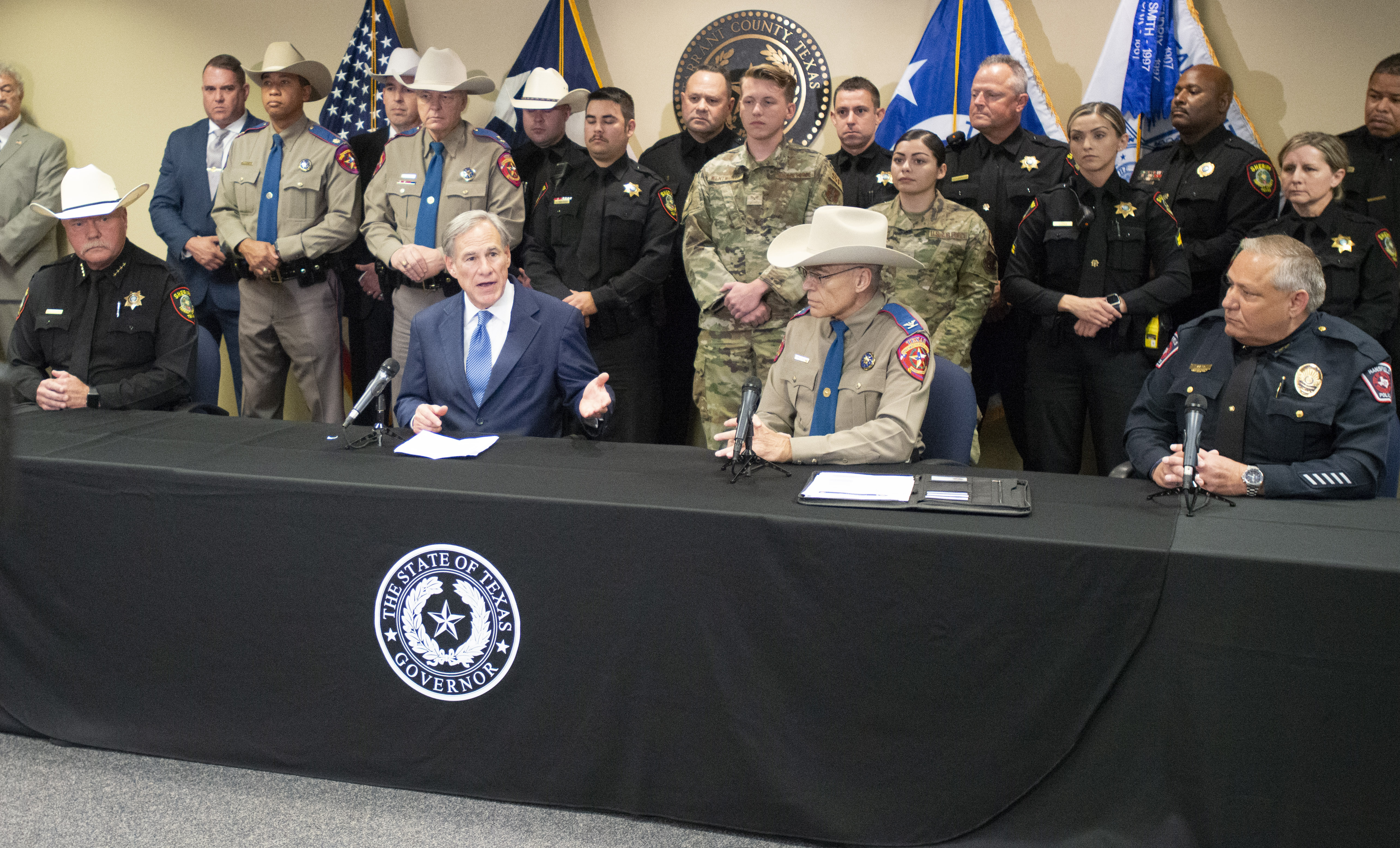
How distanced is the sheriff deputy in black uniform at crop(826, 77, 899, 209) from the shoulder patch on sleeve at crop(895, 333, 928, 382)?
67.2 inches

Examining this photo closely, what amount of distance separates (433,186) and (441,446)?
2.04 m

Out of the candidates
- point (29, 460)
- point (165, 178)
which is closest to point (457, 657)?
point (29, 460)

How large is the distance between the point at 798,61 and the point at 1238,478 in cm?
365

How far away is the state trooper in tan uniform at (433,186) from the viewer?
443 centimetres

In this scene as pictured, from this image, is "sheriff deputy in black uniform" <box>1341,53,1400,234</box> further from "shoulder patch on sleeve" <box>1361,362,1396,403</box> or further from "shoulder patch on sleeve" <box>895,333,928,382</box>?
"shoulder patch on sleeve" <box>895,333,928,382</box>

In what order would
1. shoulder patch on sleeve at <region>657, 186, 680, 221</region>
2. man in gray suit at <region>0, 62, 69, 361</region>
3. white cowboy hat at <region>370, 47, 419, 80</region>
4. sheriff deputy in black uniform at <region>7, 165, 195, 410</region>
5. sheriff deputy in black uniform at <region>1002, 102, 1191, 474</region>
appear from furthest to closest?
man in gray suit at <region>0, 62, 69, 361</region>
white cowboy hat at <region>370, 47, 419, 80</region>
shoulder patch on sleeve at <region>657, 186, 680, 221</region>
sheriff deputy in black uniform at <region>1002, 102, 1191, 474</region>
sheriff deputy in black uniform at <region>7, 165, 195, 410</region>

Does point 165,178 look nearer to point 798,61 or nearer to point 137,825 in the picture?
point 798,61

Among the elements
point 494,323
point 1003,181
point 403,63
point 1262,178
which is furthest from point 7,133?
point 1262,178

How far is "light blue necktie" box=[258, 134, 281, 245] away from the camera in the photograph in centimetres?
465

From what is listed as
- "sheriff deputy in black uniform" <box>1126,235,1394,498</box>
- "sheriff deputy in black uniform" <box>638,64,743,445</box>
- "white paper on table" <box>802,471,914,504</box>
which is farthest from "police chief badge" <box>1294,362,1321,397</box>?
"sheriff deputy in black uniform" <box>638,64,743,445</box>

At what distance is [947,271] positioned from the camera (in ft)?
13.4

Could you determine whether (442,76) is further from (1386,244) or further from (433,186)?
(1386,244)

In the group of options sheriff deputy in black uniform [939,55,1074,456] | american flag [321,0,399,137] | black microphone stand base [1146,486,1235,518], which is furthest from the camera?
american flag [321,0,399,137]

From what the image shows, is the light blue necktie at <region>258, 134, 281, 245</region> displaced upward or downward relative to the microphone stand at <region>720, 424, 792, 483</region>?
upward
